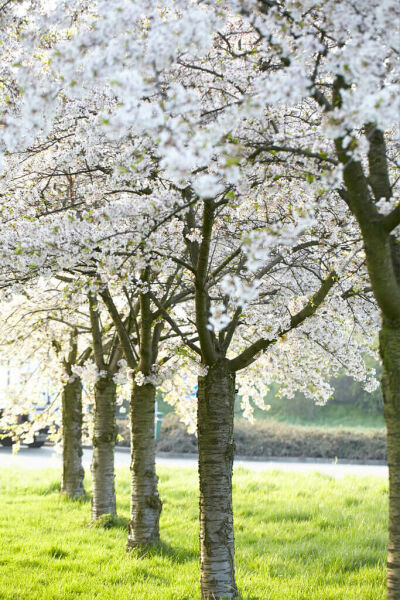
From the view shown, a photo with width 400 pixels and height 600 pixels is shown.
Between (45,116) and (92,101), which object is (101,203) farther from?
(45,116)

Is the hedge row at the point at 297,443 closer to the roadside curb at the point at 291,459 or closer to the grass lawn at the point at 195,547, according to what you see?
the roadside curb at the point at 291,459

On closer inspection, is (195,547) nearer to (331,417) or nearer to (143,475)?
(143,475)

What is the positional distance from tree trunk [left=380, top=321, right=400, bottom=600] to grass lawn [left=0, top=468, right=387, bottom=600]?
226 centimetres

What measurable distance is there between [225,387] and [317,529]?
4.24m

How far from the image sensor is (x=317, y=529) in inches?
392

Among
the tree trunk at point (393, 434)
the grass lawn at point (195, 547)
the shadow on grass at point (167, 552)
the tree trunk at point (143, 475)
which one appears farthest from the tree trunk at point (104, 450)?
the tree trunk at point (393, 434)

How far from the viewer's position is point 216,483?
667 centimetres

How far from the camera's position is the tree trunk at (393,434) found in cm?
447

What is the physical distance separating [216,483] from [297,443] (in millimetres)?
17217

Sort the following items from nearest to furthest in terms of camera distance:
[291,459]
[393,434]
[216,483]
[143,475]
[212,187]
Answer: [212,187]
[393,434]
[216,483]
[143,475]
[291,459]

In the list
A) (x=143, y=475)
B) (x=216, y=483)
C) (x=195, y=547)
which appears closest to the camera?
(x=216, y=483)

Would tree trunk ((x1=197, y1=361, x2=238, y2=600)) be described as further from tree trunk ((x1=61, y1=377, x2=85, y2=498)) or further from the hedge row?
the hedge row

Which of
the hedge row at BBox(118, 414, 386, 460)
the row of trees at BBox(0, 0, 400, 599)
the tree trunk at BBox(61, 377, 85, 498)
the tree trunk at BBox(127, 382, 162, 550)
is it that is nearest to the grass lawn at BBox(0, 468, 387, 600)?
the tree trunk at BBox(127, 382, 162, 550)

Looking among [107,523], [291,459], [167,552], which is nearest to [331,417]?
[291,459]
